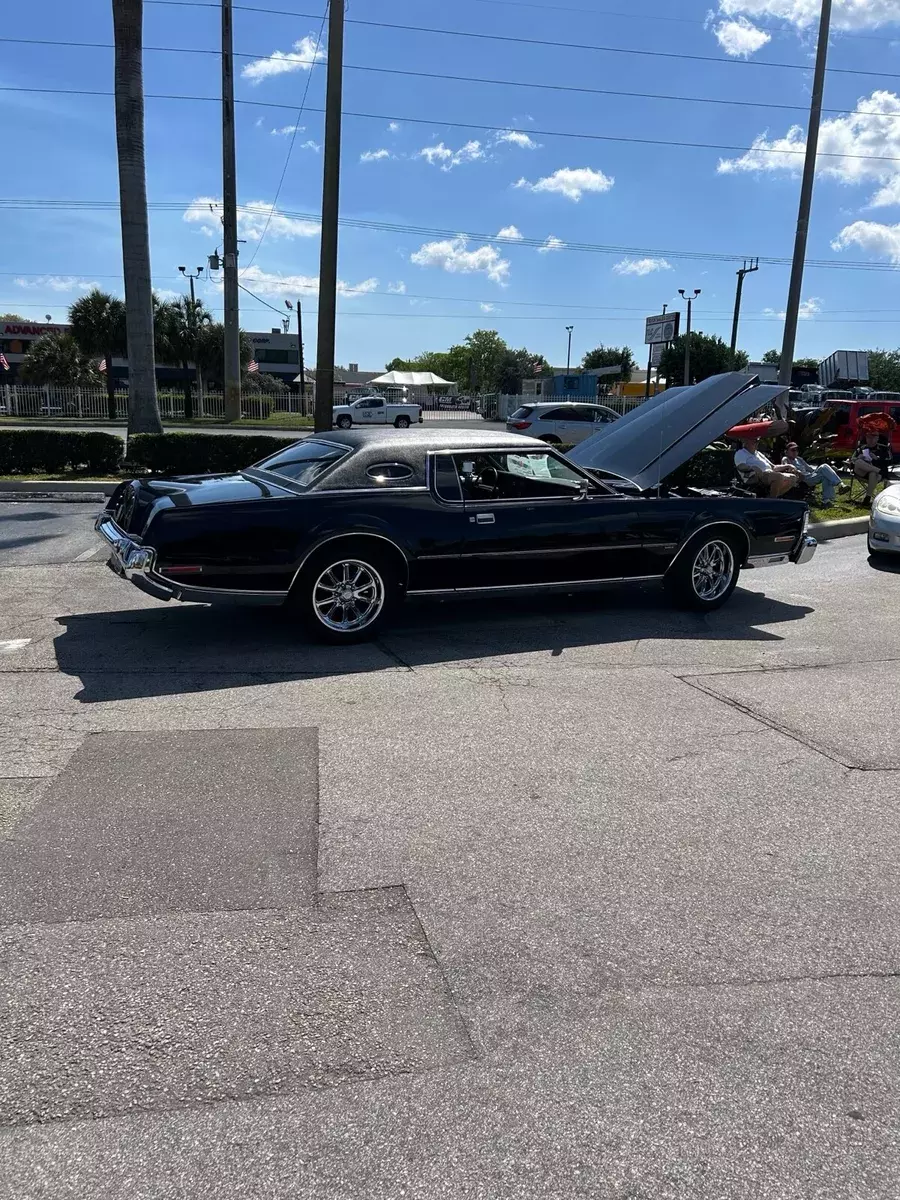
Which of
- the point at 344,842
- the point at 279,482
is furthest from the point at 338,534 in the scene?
the point at 344,842

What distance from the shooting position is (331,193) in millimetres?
14312

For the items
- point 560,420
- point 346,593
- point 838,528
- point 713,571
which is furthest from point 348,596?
point 560,420

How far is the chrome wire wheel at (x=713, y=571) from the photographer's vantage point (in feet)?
25.9

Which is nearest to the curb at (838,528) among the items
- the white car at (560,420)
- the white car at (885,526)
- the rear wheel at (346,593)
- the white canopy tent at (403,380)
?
the white car at (885,526)

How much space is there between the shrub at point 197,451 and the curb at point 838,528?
308 inches

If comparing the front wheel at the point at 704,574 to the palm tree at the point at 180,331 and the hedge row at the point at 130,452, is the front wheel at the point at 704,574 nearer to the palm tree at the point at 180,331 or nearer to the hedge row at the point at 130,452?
the hedge row at the point at 130,452

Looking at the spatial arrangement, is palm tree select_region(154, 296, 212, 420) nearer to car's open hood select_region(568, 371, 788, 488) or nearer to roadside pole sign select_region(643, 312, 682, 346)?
roadside pole sign select_region(643, 312, 682, 346)

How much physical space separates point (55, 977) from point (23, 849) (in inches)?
35.1

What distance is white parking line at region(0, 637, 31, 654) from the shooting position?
617 cm

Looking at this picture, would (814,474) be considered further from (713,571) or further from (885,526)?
(713,571)

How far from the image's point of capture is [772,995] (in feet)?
9.31

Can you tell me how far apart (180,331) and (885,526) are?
4425 centimetres

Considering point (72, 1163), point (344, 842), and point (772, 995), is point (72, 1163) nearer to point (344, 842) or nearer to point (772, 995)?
point (344, 842)

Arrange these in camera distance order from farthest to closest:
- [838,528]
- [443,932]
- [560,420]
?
1. [560,420]
2. [838,528]
3. [443,932]
